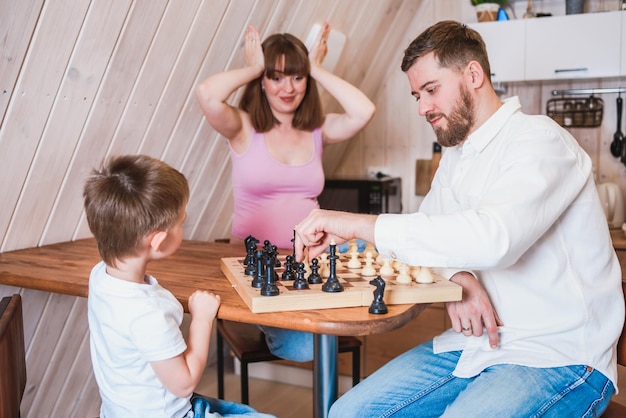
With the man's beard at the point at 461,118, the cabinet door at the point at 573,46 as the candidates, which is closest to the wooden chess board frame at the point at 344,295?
the man's beard at the point at 461,118

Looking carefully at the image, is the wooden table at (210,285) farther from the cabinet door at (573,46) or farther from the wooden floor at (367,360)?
the cabinet door at (573,46)

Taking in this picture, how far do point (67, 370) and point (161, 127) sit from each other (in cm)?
105

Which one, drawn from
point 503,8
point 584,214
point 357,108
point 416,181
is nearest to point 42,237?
point 357,108

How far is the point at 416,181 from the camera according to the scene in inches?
166

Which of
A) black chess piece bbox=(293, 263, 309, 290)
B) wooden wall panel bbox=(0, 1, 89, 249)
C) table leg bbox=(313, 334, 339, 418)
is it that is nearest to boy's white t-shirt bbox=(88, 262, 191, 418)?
black chess piece bbox=(293, 263, 309, 290)

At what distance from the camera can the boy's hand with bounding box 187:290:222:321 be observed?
1510mm

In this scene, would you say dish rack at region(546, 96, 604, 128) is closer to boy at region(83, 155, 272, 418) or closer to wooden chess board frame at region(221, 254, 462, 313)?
wooden chess board frame at region(221, 254, 462, 313)

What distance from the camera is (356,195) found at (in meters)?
3.70

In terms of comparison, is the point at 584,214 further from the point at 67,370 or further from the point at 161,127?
the point at 67,370

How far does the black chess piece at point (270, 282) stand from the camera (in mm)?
1476

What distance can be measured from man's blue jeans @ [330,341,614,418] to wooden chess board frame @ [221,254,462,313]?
0.77 ft

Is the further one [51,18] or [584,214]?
[51,18]

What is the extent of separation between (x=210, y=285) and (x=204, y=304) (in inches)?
8.3

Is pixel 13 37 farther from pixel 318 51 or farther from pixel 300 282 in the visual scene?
pixel 318 51
